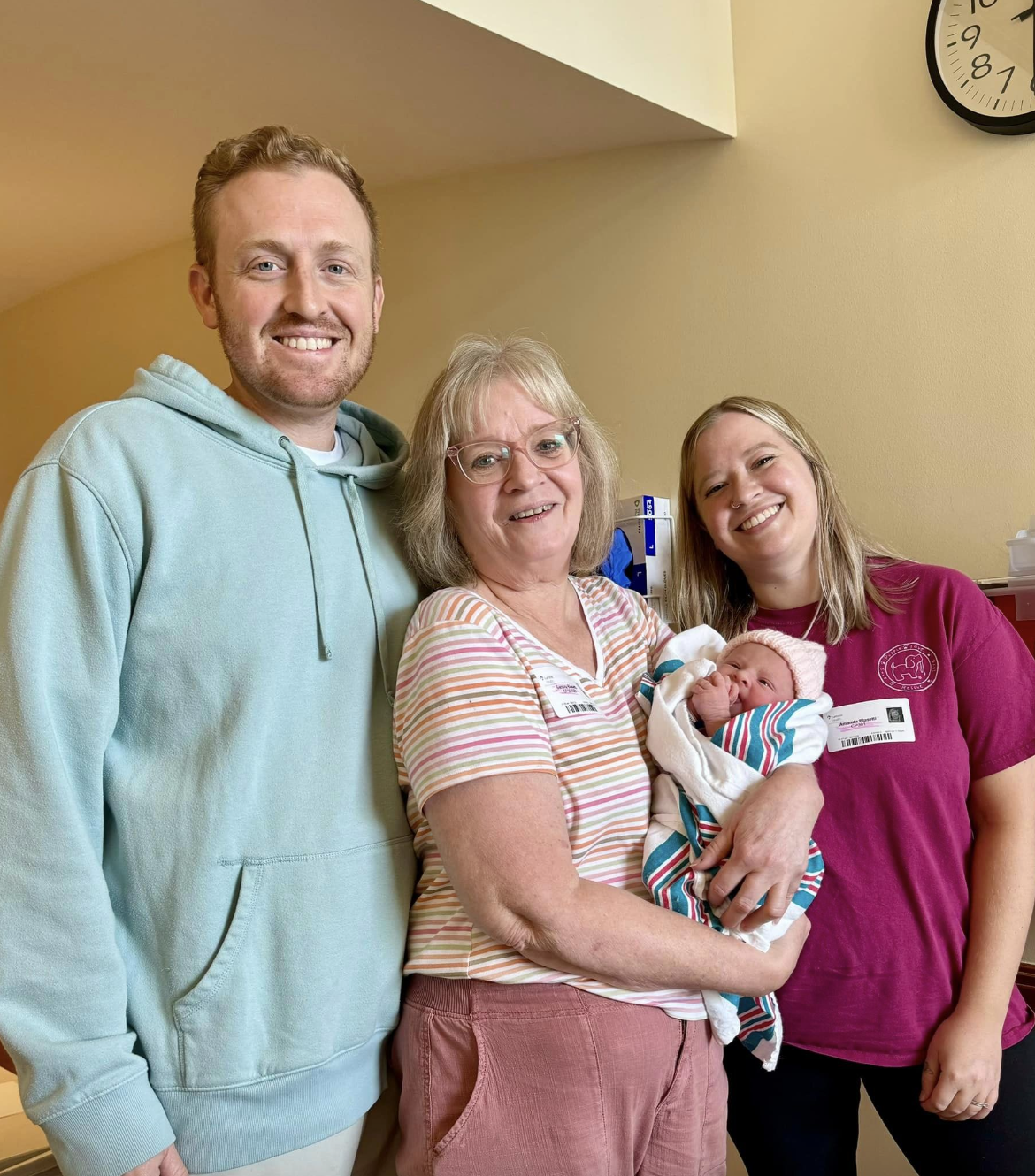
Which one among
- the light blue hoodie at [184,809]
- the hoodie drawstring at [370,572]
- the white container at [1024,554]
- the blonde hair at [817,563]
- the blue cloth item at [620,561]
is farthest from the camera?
the blue cloth item at [620,561]

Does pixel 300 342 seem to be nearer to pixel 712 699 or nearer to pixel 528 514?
pixel 528 514

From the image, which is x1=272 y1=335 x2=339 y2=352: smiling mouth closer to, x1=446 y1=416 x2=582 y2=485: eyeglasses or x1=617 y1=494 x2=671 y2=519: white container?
x1=446 y1=416 x2=582 y2=485: eyeglasses

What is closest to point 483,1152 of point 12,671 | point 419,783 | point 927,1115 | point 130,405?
point 419,783

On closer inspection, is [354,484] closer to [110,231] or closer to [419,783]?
[419,783]

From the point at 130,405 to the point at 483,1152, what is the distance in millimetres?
1092

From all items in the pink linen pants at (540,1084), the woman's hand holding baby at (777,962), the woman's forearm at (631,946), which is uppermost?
the woman's forearm at (631,946)

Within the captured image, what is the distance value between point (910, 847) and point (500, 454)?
872 millimetres

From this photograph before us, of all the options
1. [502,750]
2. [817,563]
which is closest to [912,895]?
[817,563]

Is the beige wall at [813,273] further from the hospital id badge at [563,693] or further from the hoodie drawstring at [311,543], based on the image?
the hoodie drawstring at [311,543]

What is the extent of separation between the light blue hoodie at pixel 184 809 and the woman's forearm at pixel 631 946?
262mm

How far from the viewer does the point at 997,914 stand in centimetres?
153

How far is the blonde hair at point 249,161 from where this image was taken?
4.95ft

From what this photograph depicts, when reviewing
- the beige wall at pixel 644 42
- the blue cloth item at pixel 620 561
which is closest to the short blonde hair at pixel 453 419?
the blue cloth item at pixel 620 561

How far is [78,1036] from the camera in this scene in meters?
1.21
